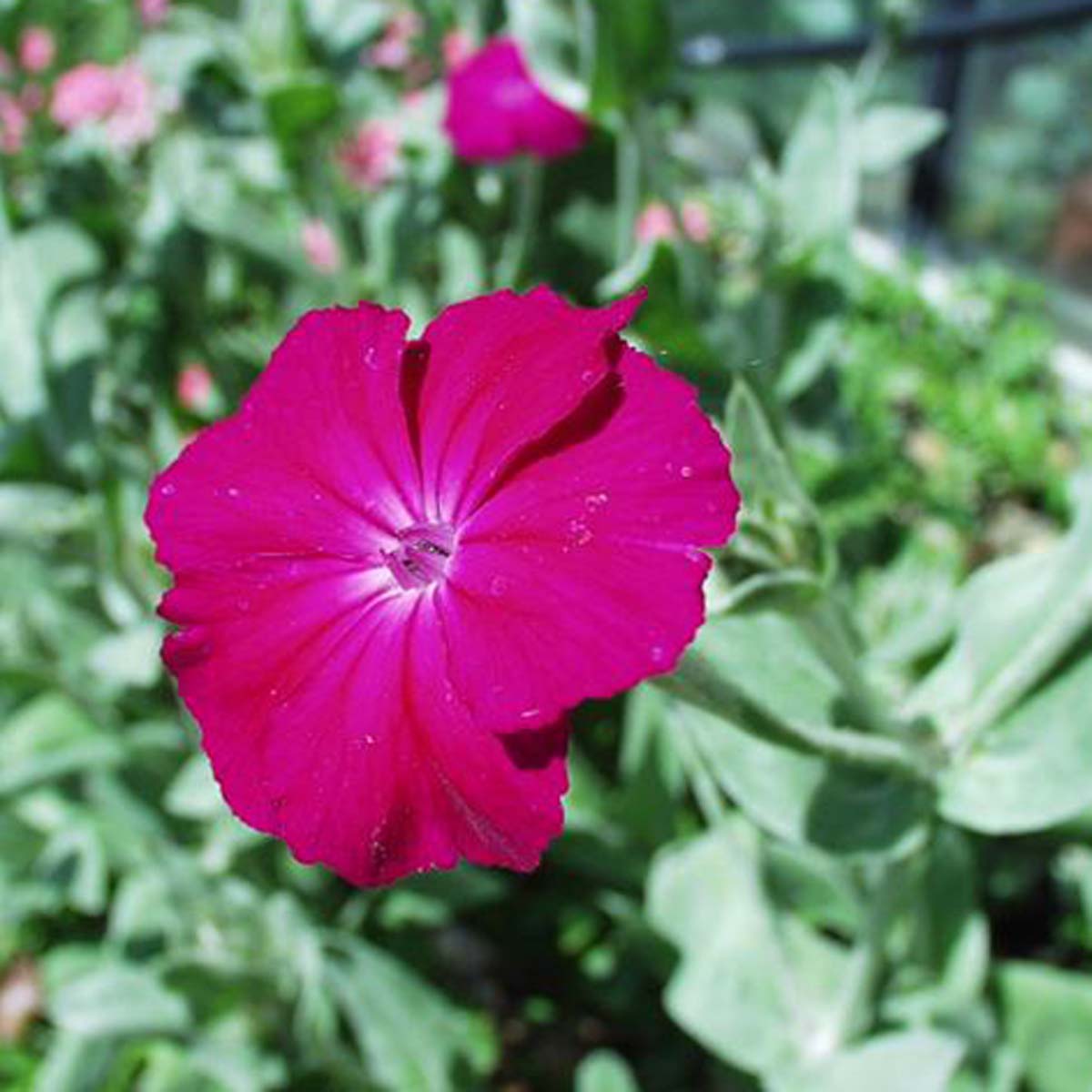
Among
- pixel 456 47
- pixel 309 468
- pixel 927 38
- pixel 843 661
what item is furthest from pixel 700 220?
pixel 309 468

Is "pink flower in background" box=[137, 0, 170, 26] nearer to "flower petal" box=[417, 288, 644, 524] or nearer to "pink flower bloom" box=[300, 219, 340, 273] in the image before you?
"pink flower bloom" box=[300, 219, 340, 273]

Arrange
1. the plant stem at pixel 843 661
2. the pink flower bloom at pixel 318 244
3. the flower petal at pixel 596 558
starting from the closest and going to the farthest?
the flower petal at pixel 596 558
the plant stem at pixel 843 661
the pink flower bloom at pixel 318 244

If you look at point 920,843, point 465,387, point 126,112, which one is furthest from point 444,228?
point 465,387

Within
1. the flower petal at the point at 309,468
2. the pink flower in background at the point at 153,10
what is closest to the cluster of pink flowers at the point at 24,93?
the pink flower in background at the point at 153,10

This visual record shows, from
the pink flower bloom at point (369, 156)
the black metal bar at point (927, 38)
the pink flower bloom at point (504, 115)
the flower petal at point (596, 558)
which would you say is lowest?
the pink flower bloom at point (369, 156)

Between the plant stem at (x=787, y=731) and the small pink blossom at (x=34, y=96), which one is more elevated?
the plant stem at (x=787, y=731)

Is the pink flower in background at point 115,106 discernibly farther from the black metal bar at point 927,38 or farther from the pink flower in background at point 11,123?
the black metal bar at point 927,38

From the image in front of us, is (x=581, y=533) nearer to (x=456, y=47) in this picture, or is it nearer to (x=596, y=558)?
(x=596, y=558)
